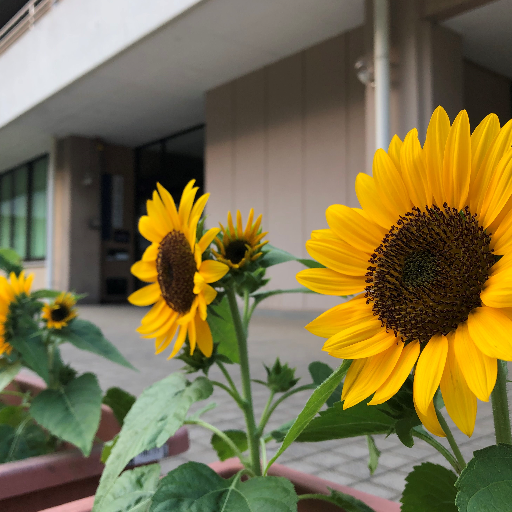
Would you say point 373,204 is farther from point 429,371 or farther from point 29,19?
point 29,19

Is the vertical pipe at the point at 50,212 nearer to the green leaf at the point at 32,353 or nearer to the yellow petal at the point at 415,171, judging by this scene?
the green leaf at the point at 32,353

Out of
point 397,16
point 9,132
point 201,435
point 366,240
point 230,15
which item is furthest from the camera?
point 9,132

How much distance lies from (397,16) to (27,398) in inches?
226

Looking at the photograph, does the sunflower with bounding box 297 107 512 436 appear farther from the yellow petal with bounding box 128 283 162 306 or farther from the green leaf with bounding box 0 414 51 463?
the green leaf with bounding box 0 414 51 463

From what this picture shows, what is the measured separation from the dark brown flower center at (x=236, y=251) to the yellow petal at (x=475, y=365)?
386 mm

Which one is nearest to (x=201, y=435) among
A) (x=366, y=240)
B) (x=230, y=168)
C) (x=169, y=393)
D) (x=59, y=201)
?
(x=169, y=393)

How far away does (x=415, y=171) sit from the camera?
1.61 ft

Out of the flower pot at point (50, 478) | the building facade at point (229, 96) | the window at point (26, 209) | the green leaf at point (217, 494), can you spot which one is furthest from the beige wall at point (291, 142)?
the window at point (26, 209)

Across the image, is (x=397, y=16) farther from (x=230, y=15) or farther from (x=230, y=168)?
(x=230, y=168)

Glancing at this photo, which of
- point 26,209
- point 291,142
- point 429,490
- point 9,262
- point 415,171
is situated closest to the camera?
point 415,171

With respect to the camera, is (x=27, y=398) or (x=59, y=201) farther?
(x=59, y=201)

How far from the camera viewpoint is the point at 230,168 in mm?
9375

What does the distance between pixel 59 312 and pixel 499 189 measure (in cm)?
121

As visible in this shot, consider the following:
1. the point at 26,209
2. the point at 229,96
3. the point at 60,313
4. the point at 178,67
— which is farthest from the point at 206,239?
the point at 26,209
